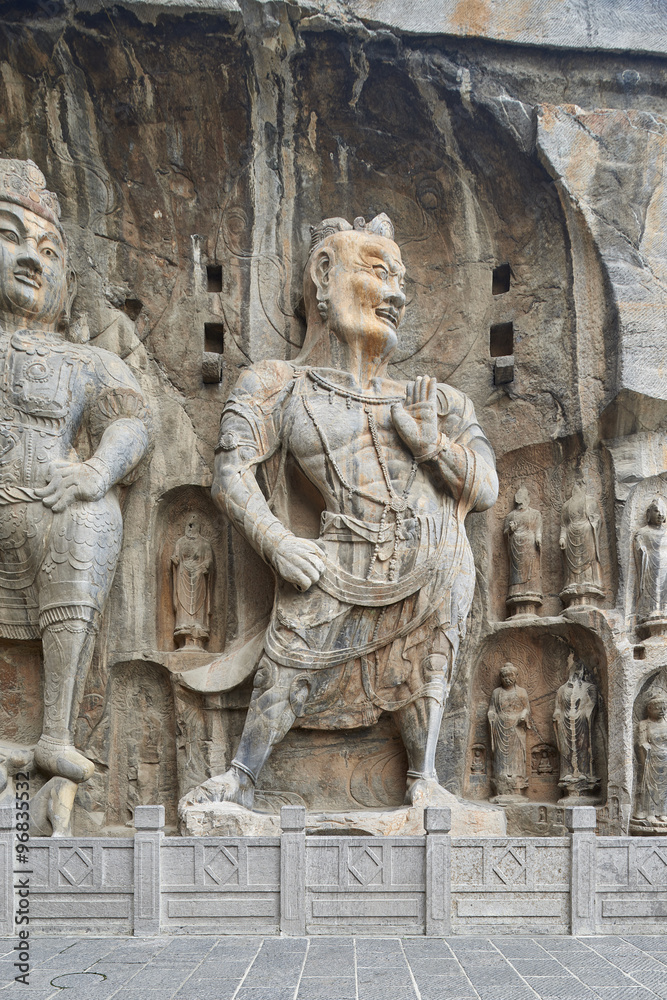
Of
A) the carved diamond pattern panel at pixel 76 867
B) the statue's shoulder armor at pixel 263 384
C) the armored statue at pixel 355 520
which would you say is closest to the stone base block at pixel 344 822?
the armored statue at pixel 355 520

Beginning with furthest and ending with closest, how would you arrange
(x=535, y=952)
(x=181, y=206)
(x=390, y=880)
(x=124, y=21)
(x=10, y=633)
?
1. (x=181, y=206)
2. (x=124, y=21)
3. (x=10, y=633)
4. (x=390, y=880)
5. (x=535, y=952)

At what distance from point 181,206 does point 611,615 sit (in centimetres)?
442

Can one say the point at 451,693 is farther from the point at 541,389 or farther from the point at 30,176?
the point at 30,176

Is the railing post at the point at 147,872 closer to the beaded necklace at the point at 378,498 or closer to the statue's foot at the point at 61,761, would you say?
the statue's foot at the point at 61,761

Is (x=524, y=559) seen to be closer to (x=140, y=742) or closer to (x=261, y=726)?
(x=261, y=726)

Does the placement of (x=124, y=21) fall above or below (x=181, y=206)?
above

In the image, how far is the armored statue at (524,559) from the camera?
7.51m

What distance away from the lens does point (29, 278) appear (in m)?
7.34

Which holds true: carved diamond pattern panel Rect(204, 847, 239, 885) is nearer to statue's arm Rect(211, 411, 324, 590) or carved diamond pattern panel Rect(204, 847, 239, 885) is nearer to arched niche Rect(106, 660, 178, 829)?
arched niche Rect(106, 660, 178, 829)

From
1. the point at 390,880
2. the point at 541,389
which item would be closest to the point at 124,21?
the point at 541,389

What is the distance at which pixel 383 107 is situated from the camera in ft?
26.2

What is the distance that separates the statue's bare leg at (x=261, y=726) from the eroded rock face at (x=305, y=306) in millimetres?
302

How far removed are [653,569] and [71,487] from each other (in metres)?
3.95

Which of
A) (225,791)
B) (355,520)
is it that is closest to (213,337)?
(355,520)
